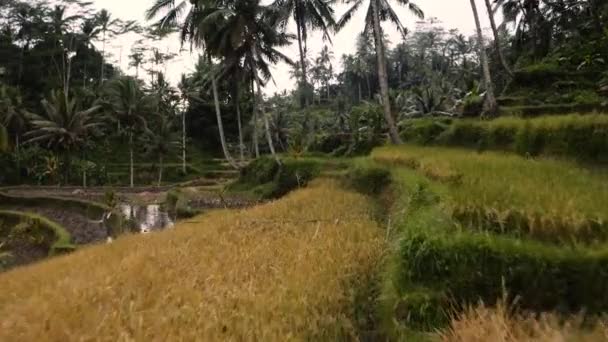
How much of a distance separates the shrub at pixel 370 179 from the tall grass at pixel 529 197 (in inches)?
179

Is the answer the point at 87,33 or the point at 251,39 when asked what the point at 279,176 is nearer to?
the point at 251,39

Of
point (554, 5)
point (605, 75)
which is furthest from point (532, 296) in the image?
point (554, 5)

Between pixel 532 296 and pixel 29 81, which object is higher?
pixel 29 81

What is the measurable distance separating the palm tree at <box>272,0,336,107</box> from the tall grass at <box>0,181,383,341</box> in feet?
55.2

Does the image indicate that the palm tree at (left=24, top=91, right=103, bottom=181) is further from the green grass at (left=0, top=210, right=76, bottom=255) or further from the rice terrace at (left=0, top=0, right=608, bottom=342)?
the green grass at (left=0, top=210, right=76, bottom=255)

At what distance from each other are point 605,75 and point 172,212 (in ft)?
48.3

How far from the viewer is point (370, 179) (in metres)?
12.5

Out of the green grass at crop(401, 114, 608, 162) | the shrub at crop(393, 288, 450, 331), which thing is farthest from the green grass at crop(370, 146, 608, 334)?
the green grass at crop(401, 114, 608, 162)

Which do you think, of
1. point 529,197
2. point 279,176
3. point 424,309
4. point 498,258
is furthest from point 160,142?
point 498,258

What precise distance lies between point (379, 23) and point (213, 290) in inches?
588

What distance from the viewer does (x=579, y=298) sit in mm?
3631

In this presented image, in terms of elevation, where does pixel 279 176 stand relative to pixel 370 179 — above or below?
below

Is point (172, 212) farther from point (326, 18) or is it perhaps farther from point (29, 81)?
point (29, 81)

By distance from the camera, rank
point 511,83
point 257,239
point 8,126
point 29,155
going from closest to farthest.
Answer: point 257,239
point 511,83
point 8,126
point 29,155
